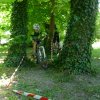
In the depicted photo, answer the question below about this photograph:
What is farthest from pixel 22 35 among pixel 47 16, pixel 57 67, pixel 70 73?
pixel 47 16

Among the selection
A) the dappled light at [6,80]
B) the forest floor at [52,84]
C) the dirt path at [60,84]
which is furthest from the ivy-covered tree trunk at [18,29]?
the dappled light at [6,80]

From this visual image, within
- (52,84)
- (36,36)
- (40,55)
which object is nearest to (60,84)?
(52,84)

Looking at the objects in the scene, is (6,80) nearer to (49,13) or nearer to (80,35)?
(80,35)

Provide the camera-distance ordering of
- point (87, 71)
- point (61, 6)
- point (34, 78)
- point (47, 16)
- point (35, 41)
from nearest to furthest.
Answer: point (34, 78)
point (87, 71)
point (35, 41)
point (61, 6)
point (47, 16)

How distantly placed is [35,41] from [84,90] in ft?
17.1

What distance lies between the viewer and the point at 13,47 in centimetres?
1277

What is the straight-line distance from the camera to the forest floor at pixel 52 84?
27.3 ft

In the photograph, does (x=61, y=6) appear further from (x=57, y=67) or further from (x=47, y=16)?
(x=57, y=67)

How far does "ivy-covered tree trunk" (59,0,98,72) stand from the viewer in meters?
11.2

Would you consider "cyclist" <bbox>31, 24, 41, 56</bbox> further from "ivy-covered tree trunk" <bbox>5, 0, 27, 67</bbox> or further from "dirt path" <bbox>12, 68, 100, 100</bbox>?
"dirt path" <bbox>12, 68, 100, 100</bbox>

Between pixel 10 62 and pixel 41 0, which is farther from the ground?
pixel 41 0

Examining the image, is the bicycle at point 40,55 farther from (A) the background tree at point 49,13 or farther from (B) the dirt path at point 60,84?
(A) the background tree at point 49,13

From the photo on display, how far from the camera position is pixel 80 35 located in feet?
36.8

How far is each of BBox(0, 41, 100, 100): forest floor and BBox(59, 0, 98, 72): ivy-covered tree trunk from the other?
520 mm
